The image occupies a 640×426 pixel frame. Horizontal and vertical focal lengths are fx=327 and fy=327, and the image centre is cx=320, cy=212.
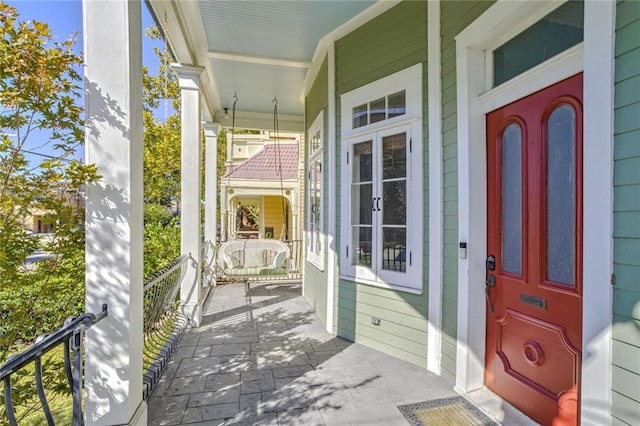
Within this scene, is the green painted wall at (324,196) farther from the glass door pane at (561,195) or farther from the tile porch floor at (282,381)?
the glass door pane at (561,195)

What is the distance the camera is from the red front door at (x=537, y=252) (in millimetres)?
1757

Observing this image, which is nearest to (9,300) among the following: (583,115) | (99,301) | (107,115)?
(99,301)

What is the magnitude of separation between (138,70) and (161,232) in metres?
3.56

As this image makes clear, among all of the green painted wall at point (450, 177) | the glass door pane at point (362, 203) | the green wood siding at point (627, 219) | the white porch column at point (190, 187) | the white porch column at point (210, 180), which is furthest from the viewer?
the white porch column at point (210, 180)

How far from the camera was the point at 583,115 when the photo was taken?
158 cm

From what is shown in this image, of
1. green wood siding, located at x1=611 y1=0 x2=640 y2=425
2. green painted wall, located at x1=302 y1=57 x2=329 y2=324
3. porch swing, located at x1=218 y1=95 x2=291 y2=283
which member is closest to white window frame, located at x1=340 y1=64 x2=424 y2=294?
green painted wall, located at x1=302 y1=57 x2=329 y2=324

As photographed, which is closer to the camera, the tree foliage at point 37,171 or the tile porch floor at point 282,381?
the tree foliage at point 37,171

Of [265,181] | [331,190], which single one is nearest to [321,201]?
[331,190]

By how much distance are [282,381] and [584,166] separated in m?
2.45

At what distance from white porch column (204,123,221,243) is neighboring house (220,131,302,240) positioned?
269cm

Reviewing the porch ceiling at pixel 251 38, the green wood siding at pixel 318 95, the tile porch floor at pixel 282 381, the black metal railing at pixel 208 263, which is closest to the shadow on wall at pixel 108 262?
the tile porch floor at pixel 282 381

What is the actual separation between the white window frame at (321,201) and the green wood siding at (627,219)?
2842 mm

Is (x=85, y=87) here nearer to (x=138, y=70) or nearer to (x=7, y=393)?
(x=138, y=70)

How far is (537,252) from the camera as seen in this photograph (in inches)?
76.4
